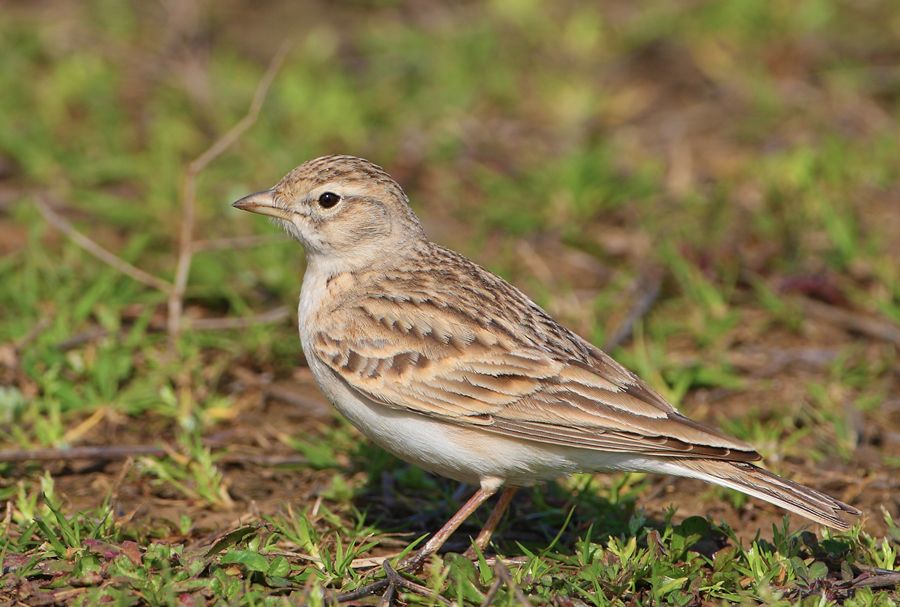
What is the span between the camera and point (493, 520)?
589 centimetres

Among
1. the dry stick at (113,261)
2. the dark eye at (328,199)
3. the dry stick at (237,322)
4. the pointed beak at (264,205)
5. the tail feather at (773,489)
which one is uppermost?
the dark eye at (328,199)

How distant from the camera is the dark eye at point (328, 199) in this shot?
6.14 metres

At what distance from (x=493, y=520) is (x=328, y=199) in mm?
1774

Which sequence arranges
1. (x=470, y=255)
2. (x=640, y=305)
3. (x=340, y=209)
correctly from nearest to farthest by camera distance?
(x=340, y=209)
(x=640, y=305)
(x=470, y=255)

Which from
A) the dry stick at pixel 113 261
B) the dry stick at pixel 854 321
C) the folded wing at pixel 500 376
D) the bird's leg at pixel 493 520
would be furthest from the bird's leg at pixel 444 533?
the dry stick at pixel 854 321

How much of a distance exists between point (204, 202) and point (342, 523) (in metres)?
3.60

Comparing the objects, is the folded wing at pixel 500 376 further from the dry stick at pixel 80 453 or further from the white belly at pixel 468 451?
the dry stick at pixel 80 453

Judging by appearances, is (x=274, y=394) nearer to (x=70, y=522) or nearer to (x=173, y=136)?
(x=70, y=522)

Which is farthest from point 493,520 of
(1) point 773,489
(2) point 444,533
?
(1) point 773,489

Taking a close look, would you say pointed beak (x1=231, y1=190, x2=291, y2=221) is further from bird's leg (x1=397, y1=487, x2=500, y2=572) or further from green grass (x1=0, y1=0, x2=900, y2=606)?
bird's leg (x1=397, y1=487, x2=500, y2=572)

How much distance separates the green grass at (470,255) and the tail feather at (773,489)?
298 millimetres

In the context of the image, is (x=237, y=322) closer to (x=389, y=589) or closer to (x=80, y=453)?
(x=80, y=453)

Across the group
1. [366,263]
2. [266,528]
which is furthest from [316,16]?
[266,528]

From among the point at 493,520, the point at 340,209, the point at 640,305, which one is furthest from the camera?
the point at 640,305
